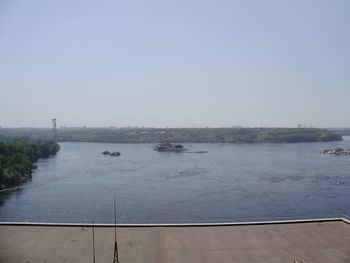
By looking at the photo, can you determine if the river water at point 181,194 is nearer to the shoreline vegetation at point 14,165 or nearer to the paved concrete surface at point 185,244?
the shoreline vegetation at point 14,165

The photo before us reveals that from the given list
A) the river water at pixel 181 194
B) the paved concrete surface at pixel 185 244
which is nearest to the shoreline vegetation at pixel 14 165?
the river water at pixel 181 194

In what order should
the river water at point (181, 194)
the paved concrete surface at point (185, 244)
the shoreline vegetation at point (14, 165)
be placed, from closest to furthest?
the paved concrete surface at point (185, 244) < the river water at point (181, 194) < the shoreline vegetation at point (14, 165)

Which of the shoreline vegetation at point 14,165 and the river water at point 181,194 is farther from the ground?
the shoreline vegetation at point 14,165

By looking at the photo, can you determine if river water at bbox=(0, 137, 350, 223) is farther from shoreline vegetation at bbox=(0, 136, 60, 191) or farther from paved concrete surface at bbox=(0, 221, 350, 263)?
paved concrete surface at bbox=(0, 221, 350, 263)

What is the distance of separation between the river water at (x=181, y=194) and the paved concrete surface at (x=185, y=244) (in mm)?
3454

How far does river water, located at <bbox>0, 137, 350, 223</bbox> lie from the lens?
11945mm

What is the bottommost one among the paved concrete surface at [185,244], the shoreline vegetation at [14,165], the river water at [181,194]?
the river water at [181,194]

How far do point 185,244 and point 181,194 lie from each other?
8244 millimetres

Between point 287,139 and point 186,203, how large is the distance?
139 feet

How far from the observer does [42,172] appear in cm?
2200

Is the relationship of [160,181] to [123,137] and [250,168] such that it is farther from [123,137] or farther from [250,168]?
[123,137]

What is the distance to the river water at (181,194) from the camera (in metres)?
11.9

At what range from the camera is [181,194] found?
50.1 feet

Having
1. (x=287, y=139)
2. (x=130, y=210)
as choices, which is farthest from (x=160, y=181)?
(x=287, y=139)
